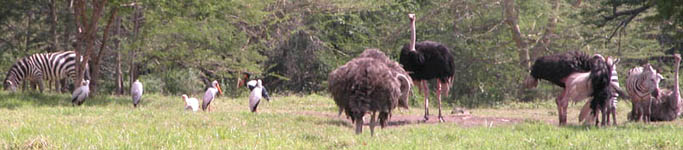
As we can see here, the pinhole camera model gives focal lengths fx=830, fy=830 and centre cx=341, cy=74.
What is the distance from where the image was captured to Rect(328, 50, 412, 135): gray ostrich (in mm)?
10320

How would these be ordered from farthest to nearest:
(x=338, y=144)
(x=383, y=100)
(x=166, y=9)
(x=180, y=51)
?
(x=180, y=51)
(x=166, y=9)
(x=383, y=100)
(x=338, y=144)

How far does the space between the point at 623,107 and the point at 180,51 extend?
37.5 ft

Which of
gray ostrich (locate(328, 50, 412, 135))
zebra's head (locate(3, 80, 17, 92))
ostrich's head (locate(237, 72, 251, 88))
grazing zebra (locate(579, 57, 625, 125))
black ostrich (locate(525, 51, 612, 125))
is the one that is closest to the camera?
gray ostrich (locate(328, 50, 412, 135))

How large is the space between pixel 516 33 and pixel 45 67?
12.9 meters

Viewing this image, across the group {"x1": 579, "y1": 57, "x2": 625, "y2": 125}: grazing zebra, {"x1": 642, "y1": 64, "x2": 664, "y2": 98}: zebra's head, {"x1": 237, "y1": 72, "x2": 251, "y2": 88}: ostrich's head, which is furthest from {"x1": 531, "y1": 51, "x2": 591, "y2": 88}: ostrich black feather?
{"x1": 237, "y1": 72, "x2": 251, "y2": 88}: ostrich's head

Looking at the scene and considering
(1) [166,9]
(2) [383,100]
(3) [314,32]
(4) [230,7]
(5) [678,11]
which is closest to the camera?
(2) [383,100]

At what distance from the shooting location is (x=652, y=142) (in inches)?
356

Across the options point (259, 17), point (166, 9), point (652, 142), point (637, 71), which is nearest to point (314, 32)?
point (259, 17)

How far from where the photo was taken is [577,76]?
12.4 m

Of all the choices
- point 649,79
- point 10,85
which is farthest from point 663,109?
point 10,85

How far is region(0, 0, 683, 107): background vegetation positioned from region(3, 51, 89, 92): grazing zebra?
71cm

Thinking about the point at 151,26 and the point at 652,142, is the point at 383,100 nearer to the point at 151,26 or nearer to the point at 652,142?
the point at 652,142

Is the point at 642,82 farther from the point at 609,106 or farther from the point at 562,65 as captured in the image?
the point at 562,65

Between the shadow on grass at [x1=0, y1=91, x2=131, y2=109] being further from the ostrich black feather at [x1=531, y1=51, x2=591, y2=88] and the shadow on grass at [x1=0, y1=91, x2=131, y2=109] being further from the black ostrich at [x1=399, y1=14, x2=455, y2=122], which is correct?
the ostrich black feather at [x1=531, y1=51, x2=591, y2=88]
